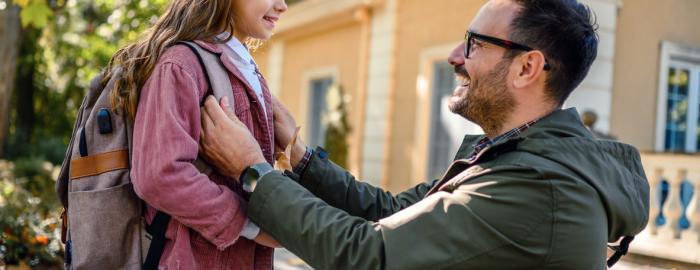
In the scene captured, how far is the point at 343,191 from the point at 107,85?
0.93 meters

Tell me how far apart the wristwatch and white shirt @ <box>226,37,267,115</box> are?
0.77ft

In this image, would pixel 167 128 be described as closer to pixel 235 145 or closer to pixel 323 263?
pixel 235 145

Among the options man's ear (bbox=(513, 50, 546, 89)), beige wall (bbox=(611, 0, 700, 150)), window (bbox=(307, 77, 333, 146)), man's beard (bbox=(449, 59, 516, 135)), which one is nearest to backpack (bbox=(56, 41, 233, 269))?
man's beard (bbox=(449, 59, 516, 135))

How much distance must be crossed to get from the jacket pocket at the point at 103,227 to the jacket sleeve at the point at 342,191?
2.35 ft

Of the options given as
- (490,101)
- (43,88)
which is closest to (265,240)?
(490,101)

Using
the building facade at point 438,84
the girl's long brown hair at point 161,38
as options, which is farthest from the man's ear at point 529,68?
the building facade at point 438,84

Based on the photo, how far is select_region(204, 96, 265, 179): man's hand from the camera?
197cm

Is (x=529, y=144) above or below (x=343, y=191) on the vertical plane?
above

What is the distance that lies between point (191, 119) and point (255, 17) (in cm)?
44

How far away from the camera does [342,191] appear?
2.55 metres

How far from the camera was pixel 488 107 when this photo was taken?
7.40ft

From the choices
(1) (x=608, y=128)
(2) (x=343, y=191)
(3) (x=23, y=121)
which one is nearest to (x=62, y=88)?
(3) (x=23, y=121)

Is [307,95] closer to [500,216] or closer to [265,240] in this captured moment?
[265,240]

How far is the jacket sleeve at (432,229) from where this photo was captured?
6.07 feet
